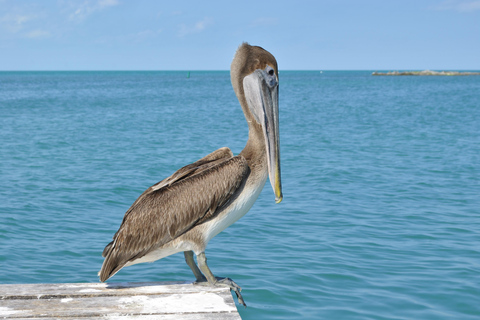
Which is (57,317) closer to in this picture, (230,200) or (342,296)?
(230,200)

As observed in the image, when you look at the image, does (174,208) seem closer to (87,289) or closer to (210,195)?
(210,195)

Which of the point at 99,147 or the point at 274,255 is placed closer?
the point at 274,255

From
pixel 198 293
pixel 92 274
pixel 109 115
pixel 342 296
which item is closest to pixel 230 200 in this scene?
pixel 198 293

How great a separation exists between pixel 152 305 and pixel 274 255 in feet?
9.74

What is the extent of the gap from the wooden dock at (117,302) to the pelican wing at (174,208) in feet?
0.71

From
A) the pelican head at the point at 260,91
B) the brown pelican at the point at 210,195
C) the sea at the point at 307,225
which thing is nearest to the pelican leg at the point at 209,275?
the brown pelican at the point at 210,195

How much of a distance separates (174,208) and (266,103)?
82 cm

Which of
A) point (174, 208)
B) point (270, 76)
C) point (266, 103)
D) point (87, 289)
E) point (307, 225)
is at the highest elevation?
point (270, 76)

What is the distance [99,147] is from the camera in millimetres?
15211

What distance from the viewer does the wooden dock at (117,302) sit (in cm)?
284

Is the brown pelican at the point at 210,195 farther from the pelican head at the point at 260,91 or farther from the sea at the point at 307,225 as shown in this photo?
the sea at the point at 307,225

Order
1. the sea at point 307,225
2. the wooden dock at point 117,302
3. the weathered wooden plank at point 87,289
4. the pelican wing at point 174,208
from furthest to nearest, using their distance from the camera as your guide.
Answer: the sea at point 307,225 < the pelican wing at point 174,208 < the weathered wooden plank at point 87,289 < the wooden dock at point 117,302

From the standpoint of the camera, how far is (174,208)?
11.0 feet

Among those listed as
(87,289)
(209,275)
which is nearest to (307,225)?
(209,275)
